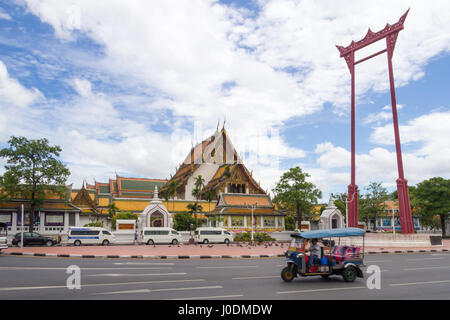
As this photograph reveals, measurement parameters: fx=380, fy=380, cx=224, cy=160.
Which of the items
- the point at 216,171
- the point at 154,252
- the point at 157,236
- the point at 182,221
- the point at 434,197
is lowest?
the point at 154,252

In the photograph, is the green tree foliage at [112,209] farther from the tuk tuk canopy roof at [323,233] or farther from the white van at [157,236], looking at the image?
the tuk tuk canopy roof at [323,233]

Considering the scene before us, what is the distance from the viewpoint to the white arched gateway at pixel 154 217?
38.1 metres

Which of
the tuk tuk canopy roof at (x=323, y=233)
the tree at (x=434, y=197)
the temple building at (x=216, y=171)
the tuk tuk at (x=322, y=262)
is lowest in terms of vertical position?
the tuk tuk at (x=322, y=262)

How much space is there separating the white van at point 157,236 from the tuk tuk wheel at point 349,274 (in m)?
24.5

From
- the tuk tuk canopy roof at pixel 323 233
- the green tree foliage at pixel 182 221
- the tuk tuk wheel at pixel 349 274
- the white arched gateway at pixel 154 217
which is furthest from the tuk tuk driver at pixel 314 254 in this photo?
the green tree foliage at pixel 182 221

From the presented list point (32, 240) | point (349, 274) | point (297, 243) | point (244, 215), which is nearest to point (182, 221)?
point (244, 215)

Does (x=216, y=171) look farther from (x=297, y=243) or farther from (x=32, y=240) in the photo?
(x=297, y=243)

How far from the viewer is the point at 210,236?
3678cm

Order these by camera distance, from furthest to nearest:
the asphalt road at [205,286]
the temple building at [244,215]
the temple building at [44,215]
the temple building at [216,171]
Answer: the temple building at [216,171] < the temple building at [244,215] < the temple building at [44,215] < the asphalt road at [205,286]

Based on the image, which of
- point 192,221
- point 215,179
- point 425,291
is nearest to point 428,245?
point 425,291

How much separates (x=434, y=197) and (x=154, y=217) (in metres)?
33.7
